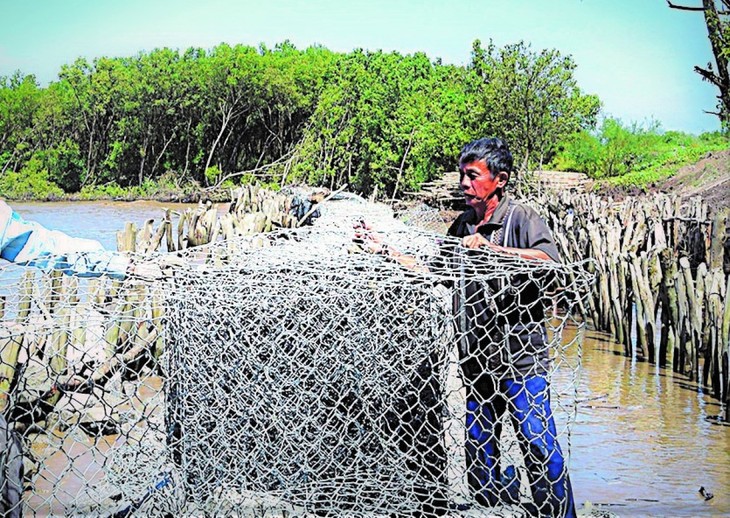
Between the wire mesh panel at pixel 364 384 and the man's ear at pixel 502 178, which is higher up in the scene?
the man's ear at pixel 502 178

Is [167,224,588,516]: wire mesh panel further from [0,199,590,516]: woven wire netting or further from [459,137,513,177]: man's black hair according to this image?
[459,137,513,177]: man's black hair

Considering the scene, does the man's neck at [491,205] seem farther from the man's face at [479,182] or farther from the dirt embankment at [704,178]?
the dirt embankment at [704,178]

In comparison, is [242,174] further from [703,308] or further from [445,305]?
[445,305]

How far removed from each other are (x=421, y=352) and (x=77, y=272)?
1401 millimetres

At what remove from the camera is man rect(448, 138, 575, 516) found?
132 inches

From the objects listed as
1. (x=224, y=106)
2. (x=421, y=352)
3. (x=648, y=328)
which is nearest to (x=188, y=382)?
(x=421, y=352)

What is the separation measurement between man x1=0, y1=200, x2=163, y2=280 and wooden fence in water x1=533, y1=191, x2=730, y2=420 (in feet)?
15.9

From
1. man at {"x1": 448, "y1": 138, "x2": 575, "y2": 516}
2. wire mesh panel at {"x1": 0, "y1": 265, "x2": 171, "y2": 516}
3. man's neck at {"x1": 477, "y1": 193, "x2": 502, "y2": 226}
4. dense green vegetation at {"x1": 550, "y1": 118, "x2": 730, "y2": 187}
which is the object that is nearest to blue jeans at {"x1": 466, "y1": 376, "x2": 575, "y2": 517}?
man at {"x1": 448, "y1": 138, "x2": 575, "y2": 516}

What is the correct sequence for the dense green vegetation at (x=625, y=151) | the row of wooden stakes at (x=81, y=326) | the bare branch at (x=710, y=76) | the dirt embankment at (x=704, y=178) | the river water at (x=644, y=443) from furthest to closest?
the dense green vegetation at (x=625, y=151)
the dirt embankment at (x=704, y=178)
the bare branch at (x=710, y=76)
the river water at (x=644, y=443)
the row of wooden stakes at (x=81, y=326)

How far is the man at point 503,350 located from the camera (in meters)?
3.34

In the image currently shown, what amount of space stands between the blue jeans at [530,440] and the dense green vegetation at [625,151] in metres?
28.3

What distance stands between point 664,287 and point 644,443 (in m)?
2.37

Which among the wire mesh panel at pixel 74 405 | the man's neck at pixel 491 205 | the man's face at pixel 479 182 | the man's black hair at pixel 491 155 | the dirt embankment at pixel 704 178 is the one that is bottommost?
the wire mesh panel at pixel 74 405

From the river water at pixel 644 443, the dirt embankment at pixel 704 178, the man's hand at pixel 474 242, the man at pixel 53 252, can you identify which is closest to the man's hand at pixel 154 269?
the man at pixel 53 252
